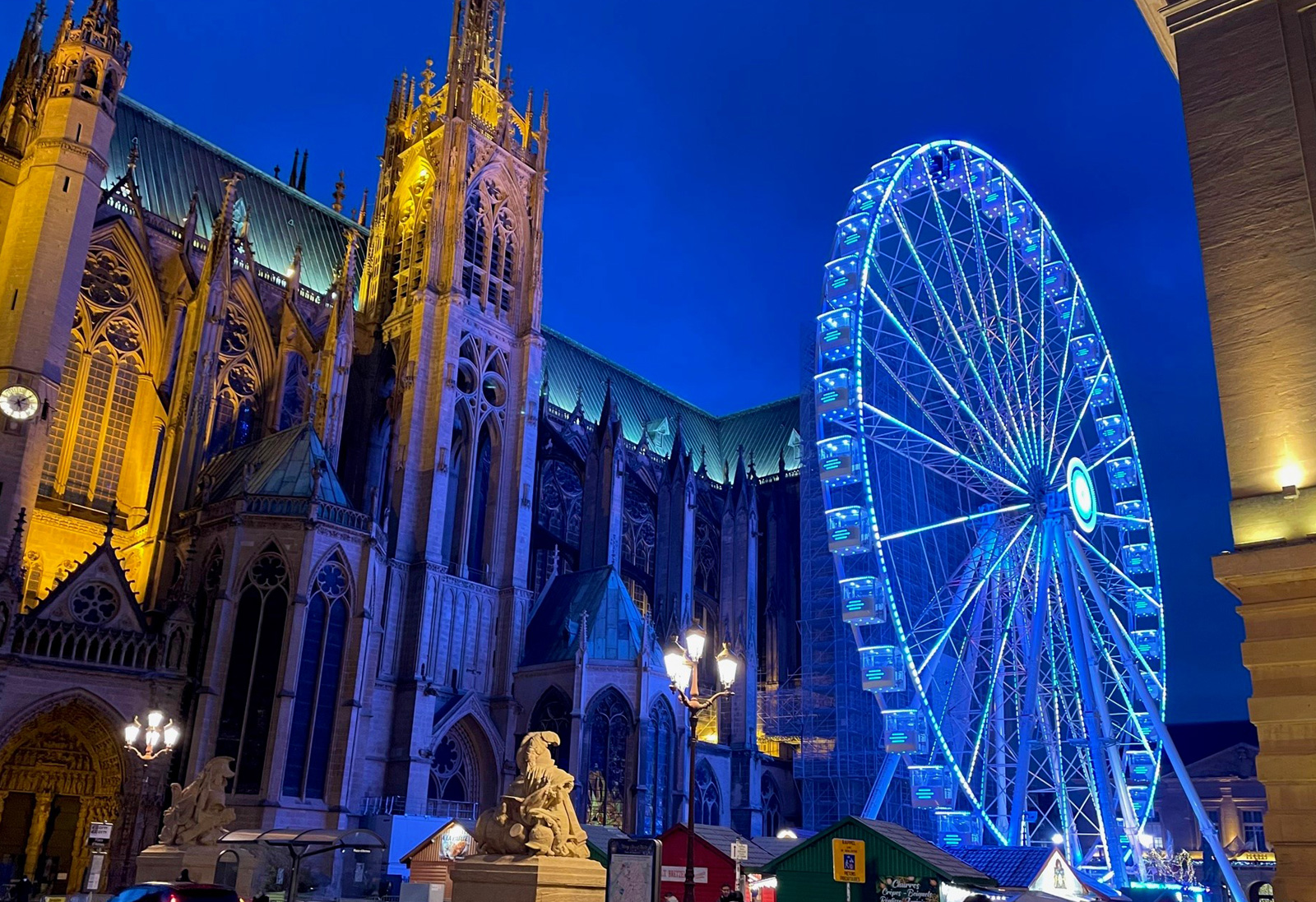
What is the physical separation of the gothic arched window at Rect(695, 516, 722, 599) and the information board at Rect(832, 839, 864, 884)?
115ft

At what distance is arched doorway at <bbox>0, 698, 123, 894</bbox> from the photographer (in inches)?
1156

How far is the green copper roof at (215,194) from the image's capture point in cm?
4062

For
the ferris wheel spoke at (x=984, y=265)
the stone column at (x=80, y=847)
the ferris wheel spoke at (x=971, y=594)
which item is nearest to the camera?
the stone column at (x=80, y=847)

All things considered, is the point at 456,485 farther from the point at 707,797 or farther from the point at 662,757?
the point at 707,797

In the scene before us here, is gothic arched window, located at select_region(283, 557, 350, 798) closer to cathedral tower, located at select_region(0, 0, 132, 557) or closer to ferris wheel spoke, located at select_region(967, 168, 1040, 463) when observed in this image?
cathedral tower, located at select_region(0, 0, 132, 557)

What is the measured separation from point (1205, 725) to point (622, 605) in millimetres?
62484

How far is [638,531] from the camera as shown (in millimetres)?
55719

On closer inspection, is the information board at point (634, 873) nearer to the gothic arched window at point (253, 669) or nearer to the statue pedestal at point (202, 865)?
the statue pedestal at point (202, 865)

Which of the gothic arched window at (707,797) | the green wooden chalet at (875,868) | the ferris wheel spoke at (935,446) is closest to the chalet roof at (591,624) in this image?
the gothic arched window at (707,797)

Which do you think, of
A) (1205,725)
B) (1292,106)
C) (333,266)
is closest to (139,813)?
(333,266)

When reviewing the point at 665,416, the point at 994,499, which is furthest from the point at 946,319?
the point at 665,416

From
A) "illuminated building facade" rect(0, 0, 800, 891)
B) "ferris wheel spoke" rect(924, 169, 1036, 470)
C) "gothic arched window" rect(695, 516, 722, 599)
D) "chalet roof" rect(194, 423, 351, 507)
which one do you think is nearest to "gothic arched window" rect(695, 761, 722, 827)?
"illuminated building facade" rect(0, 0, 800, 891)

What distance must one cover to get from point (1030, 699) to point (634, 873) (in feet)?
61.9

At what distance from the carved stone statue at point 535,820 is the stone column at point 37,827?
2174 centimetres
